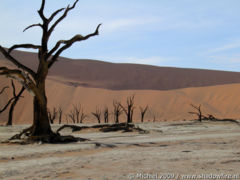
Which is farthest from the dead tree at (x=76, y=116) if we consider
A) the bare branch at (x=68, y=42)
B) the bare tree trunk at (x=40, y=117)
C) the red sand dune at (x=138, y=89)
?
the bare tree trunk at (x=40, y=117)

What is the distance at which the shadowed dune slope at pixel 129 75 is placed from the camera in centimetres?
8888

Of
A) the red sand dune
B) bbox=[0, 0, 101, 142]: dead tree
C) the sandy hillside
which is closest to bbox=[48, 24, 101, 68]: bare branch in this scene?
bbox=[0, 0, 101, 142]: dead tree

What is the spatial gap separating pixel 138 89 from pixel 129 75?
1573 centimetres

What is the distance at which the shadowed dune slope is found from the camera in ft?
292

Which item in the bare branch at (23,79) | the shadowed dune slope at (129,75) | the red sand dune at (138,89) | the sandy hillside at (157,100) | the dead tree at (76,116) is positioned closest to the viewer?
the bare branch at (23,79)

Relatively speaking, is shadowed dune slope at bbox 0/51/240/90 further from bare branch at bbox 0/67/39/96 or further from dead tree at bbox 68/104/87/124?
bare branch at bbox 0/67/39/96

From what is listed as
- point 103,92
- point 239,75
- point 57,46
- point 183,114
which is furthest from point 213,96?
point 57,46

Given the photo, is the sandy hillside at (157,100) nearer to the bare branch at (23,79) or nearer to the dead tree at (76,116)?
the dead tree at (76,116)

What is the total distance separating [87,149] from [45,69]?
11.4ft

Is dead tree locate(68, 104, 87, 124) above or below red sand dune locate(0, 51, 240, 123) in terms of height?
below

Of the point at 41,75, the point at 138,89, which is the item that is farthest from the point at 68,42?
the point at 138,89

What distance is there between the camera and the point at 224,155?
A: 692 centimetres

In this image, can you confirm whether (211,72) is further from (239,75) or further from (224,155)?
(224,155)

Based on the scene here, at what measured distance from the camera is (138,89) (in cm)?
8275
